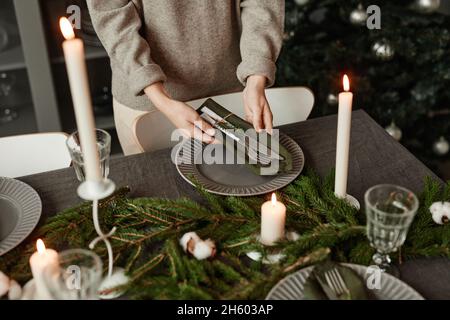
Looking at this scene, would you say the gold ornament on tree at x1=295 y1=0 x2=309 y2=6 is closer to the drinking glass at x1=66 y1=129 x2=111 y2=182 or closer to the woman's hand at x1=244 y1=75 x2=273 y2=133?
the woman's hand at x1=244 y1=75 x2=273 y2=133

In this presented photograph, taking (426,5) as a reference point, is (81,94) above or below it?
above

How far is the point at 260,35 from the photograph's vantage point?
4.54 ft

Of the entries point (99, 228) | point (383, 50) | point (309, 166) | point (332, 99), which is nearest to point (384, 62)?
point (383, 50)

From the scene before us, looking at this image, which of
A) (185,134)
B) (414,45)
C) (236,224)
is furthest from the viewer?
(414,45)

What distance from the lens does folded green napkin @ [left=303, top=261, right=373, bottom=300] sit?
77 centimetres

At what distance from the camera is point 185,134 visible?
1221mm

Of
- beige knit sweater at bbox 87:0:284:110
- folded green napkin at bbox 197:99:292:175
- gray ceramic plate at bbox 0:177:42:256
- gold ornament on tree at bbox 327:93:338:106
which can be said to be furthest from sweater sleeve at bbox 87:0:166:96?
gold ornament on tree at bbox 327:93:338:106

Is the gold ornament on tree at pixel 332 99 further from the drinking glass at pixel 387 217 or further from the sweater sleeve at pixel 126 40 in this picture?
the drinking glass at pixel 387 217

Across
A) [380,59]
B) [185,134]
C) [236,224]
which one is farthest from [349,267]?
[380,59]

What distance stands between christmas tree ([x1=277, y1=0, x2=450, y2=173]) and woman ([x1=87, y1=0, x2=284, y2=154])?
2.35 ft

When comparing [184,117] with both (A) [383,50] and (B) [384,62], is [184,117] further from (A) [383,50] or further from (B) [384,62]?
(B) [384,62]

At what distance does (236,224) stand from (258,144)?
0.22 m

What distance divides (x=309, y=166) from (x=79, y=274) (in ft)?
1.85
